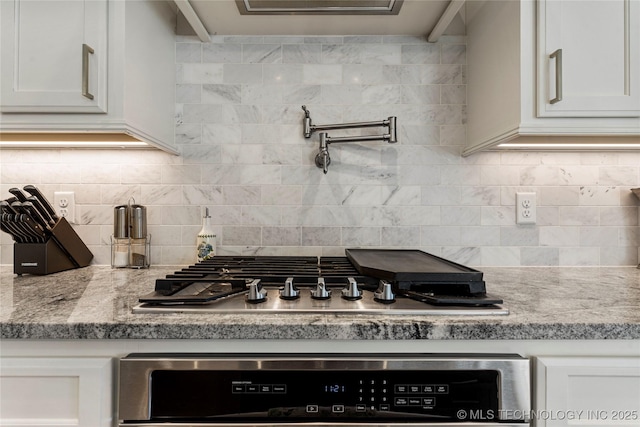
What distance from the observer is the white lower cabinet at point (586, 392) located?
718 mm

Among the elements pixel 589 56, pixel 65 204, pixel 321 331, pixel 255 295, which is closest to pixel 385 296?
pixel 321 331

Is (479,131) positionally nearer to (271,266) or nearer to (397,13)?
(397,13)

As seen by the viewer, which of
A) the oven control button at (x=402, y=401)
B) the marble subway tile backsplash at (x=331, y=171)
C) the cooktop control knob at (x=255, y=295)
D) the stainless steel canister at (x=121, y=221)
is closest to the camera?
the oven control button at (x=402, y=401)

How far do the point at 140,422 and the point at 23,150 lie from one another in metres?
1.29

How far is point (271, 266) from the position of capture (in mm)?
1149

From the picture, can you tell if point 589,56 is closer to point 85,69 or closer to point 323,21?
point 323,21

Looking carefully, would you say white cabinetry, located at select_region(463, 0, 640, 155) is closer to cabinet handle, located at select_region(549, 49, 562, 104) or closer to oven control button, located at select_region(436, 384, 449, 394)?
cabinet handle, located at select_region(549, 49, 562, 104)

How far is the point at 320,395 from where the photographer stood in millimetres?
708

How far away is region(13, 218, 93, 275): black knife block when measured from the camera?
1213mm

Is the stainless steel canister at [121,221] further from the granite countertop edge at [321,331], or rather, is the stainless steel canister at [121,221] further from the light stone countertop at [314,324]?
the granite countertop edge at [321,331]

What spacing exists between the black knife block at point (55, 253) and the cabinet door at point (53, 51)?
0.44 meters

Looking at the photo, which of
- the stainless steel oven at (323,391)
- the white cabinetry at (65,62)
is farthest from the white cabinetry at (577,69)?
the white cabinetry at (65,62)

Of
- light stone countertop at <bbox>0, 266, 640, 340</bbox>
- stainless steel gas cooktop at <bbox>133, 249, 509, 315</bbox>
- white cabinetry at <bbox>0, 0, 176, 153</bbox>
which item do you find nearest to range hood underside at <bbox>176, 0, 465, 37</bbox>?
white cabinetry at <bbox>0, 0, 176, 153</bbox>

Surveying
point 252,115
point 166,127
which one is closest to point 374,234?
point 252,115
